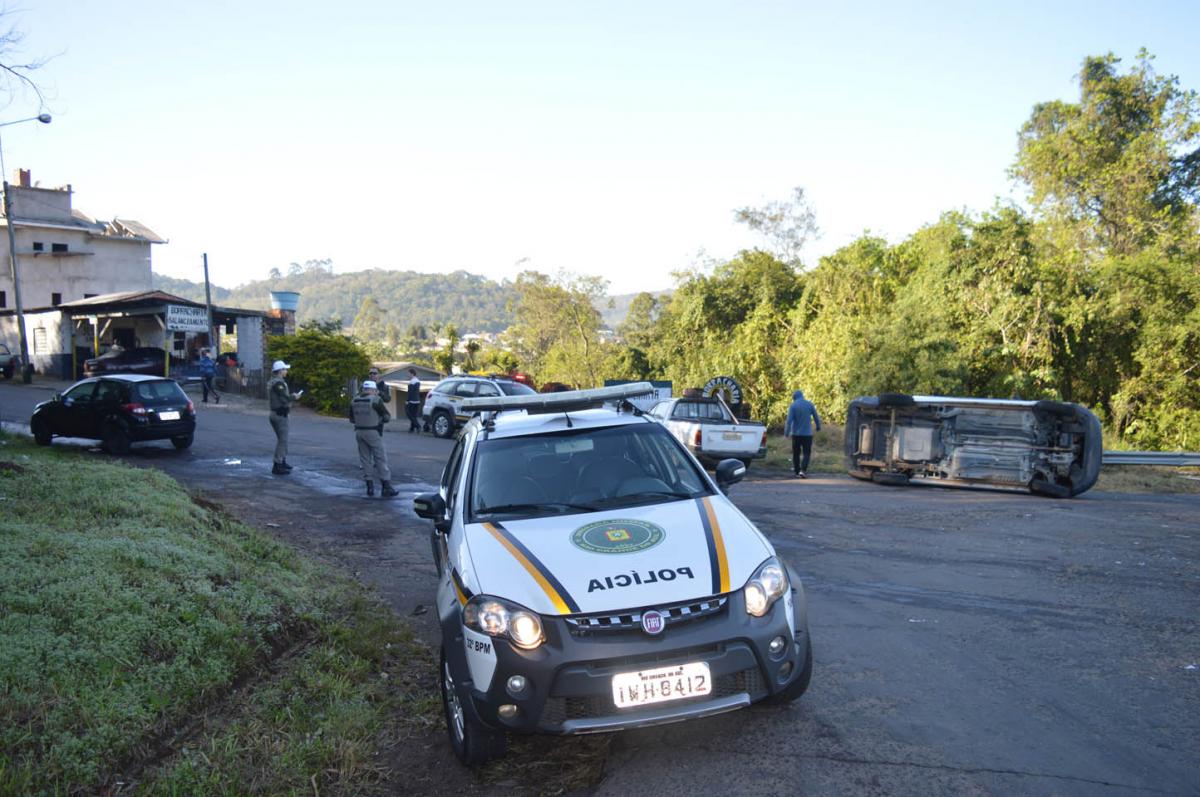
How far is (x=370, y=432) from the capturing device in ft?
42.5

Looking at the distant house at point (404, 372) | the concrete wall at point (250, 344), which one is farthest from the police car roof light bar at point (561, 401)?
the distant house at point (404, 372)

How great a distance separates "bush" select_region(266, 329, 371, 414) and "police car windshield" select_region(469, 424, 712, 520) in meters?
29.8

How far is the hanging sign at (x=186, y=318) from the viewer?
3303 cm

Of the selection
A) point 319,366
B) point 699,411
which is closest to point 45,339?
point 319,366

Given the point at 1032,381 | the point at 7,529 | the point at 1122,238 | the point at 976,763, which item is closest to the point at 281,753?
the point at 976,763

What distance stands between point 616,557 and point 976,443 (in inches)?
458

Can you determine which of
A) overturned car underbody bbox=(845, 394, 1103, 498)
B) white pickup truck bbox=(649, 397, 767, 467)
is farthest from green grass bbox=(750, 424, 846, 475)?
overturned car underbody bbox=(845, 394, 1103, 498)

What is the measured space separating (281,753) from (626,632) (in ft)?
6.20

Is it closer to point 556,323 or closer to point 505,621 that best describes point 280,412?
point 505,621

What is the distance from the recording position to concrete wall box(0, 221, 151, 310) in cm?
4844

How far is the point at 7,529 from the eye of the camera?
6.88 metres

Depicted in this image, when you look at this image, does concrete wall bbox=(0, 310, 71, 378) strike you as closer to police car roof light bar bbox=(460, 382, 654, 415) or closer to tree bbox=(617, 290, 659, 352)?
tree bbox=(617, 290, 659, 352)

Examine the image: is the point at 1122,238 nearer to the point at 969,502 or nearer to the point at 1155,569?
the point at 969,502

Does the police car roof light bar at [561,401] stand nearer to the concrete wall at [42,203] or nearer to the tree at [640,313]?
the concrete wall at [42,203]
